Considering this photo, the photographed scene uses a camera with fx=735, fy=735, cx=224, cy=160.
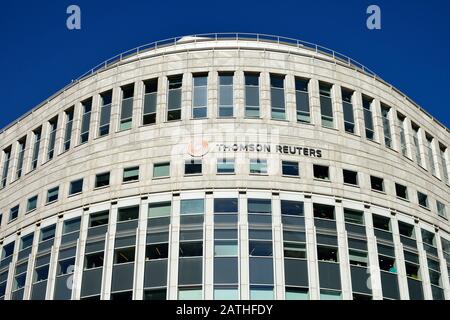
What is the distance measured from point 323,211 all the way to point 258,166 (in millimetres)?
5621

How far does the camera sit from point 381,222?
177 ft

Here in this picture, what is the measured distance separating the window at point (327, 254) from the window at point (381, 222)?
4.63 m

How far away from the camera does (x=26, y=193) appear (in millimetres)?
58844

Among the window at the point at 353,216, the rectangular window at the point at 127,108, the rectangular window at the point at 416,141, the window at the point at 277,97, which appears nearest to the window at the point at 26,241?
the rectangular window at the point at 127,108

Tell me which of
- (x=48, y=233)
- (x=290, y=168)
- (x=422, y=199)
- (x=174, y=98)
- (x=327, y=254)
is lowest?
(x=327, y=254)

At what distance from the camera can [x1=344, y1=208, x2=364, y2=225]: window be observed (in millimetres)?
52688

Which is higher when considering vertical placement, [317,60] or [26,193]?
[317,60]

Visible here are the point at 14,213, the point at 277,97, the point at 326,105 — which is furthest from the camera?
the point at 14,213

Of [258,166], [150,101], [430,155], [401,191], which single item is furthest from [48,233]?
[430,155]

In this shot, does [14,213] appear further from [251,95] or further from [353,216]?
[353,216]

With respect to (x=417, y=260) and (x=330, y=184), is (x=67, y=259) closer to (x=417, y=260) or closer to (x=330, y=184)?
(x=330, y=184)

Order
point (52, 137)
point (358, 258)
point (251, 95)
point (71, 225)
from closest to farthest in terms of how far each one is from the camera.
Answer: point (358, 258) → point (71, 225) → point (251, 95) → point (52, 137)
